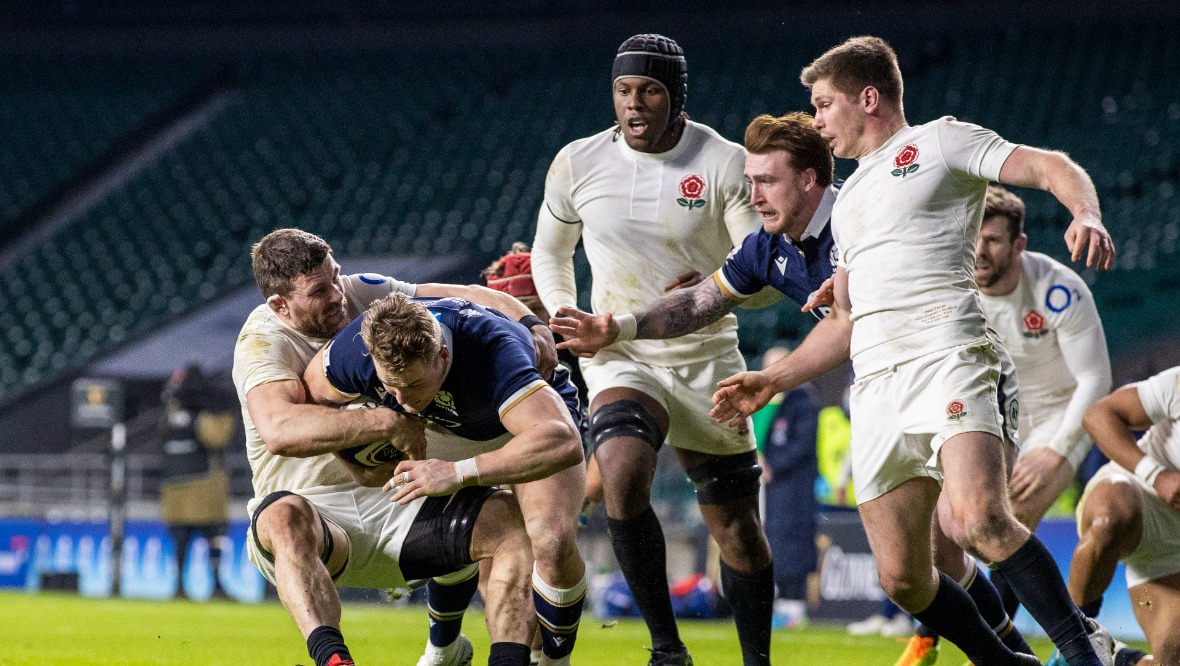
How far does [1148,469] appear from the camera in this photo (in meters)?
5.84

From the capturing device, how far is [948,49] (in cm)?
2189

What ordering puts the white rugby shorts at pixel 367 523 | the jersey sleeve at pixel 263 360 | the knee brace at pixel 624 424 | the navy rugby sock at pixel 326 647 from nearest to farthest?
1. the navy rugby sock at pixel 326 647
2. the jersey sleeve at pixel 263 360
3. the white rugby shorts at pixel 367 523
4. the knee brace at pixel 624 424

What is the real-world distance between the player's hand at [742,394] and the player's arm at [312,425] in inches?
49.2

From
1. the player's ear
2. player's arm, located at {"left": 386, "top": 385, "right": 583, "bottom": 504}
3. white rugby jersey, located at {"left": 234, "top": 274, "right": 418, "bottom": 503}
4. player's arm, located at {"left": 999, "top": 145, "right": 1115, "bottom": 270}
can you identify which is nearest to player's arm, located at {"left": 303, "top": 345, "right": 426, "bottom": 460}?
white rugby jersey, located at {"left": 234, "top": 274, "right": 418, "bottom": 503}

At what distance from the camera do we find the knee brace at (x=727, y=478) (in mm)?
6199

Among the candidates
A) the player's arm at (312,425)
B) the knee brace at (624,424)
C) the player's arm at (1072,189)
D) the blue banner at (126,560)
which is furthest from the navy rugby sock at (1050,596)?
the blue banner at (126,560)

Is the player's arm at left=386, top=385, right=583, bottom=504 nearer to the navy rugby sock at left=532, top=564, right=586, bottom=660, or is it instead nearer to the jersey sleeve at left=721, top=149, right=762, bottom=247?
the navy rugby sock at left=532, top=564, right=586, bottom=660

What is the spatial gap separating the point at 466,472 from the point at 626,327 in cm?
143

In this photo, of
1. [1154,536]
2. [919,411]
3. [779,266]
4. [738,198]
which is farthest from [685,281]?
[1154,536]

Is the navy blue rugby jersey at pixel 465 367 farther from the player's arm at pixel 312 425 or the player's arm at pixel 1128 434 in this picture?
the player's arm at pixel 1128 434

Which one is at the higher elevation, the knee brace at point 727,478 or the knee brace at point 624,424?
the knee brace at point 624,424

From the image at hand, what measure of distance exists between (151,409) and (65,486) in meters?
2.53

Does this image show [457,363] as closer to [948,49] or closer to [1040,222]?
[1040,222]

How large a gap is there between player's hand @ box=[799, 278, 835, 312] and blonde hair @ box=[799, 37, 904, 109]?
2.39 ft
